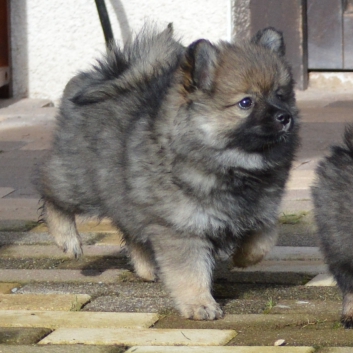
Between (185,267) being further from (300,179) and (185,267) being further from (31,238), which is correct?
(300,179)

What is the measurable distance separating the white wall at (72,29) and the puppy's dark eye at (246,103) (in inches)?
164

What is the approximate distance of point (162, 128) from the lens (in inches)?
141

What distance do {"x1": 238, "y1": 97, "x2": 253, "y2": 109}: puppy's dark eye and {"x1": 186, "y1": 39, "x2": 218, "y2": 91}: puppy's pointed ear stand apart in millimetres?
153

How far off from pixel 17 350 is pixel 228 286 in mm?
1200

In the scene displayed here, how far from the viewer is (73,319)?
3.25 meters

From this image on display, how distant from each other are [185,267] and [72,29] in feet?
15.4

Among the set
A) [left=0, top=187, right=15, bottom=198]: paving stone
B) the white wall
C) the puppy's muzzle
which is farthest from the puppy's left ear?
the white wall

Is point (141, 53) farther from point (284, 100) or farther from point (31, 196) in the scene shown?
point (31, 196)

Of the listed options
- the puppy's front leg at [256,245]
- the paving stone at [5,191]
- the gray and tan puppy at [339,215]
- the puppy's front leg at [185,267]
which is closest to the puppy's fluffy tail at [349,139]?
the gray and tan puppy at [339,215]

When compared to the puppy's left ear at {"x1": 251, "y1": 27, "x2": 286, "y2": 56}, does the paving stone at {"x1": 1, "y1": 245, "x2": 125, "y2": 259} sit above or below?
below

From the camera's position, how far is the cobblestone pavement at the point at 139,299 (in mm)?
2945

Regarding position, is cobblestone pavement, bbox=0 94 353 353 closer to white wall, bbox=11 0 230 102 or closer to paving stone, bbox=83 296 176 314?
paving stone, bbox=83 296 176 314

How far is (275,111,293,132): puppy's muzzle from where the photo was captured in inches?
132

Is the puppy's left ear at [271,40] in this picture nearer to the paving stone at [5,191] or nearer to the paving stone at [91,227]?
the paving stone at [91,227]
